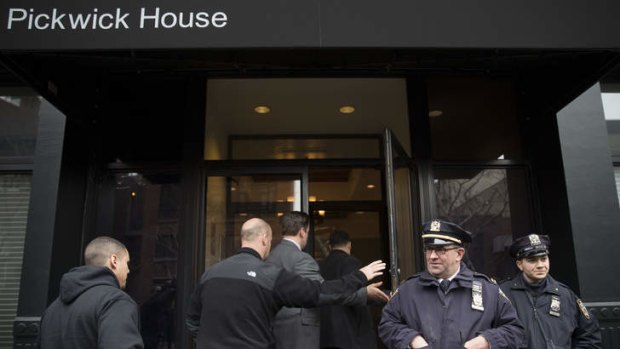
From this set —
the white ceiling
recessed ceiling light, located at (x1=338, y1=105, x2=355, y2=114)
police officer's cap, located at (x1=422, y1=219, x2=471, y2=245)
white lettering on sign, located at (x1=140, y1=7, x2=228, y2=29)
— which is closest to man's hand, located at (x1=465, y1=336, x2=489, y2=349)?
police officer's cap, located at (x1=422, y1=219, x2=471, y2=245)

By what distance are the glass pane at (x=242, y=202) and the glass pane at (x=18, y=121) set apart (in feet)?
6.82

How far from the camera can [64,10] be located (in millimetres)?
3902

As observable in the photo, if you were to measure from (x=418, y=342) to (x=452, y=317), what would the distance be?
249 mm

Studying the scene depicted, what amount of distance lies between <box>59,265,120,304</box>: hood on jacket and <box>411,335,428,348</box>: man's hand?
1737 mm

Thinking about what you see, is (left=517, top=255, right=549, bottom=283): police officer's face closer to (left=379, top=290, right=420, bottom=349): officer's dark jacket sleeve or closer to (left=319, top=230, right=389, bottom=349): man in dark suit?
(left=379, top=290, right=420, bottom=349): officer's dark jacket sleeve

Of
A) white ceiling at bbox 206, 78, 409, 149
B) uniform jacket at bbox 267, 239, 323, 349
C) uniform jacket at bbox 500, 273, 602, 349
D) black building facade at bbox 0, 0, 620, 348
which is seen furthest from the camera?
white ceiling at bbox 206, 78, 409, 149

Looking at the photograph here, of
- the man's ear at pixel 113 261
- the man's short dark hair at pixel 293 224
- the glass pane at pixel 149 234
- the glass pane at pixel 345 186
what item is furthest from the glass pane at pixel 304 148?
the man's ear at pixel 113 261

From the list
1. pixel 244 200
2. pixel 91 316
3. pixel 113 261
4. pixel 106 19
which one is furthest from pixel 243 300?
pixel 244 200

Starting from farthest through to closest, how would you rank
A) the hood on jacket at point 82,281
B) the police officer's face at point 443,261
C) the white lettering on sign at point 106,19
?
the white lettering on sign at point 106,19
the police officer's face at point 443,261
the hood on jacket at point 82,281

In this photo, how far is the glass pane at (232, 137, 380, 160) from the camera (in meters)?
6.17

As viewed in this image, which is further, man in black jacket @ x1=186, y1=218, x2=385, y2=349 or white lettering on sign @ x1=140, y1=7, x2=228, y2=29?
white lettering on sign @ x1=140, y1=7, x2=228, y2=29

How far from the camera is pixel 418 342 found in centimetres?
308

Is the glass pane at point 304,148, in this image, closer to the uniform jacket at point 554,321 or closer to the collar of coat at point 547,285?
the collar of coat at point 547,285

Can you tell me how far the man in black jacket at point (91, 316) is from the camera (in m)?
2.70
